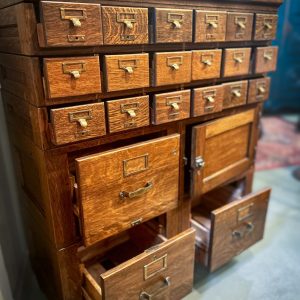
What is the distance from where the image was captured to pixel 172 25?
89 cm

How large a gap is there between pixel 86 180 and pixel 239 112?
0.72 meters

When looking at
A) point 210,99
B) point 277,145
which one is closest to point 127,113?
point 210,99

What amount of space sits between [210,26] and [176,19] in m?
0.15

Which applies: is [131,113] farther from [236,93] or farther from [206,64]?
[236,93]

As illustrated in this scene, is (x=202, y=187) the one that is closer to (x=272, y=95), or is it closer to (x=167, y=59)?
→ (x=167, y=59)

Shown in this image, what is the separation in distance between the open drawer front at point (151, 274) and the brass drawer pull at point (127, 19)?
642 mm

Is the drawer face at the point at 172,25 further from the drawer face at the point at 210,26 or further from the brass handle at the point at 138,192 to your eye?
the brass handle at the point at 138,192

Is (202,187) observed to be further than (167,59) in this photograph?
Yes

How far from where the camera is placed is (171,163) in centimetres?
99

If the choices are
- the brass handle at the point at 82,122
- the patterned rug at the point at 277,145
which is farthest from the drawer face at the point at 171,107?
the patterned rug at the point at 277,145

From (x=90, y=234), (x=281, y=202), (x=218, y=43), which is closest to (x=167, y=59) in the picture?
(x=218, y=43)

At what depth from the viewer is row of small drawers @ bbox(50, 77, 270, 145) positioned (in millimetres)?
784

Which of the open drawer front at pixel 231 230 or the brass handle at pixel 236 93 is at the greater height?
the brass handle at pixel 236 93

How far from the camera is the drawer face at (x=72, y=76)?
2.39 feet
